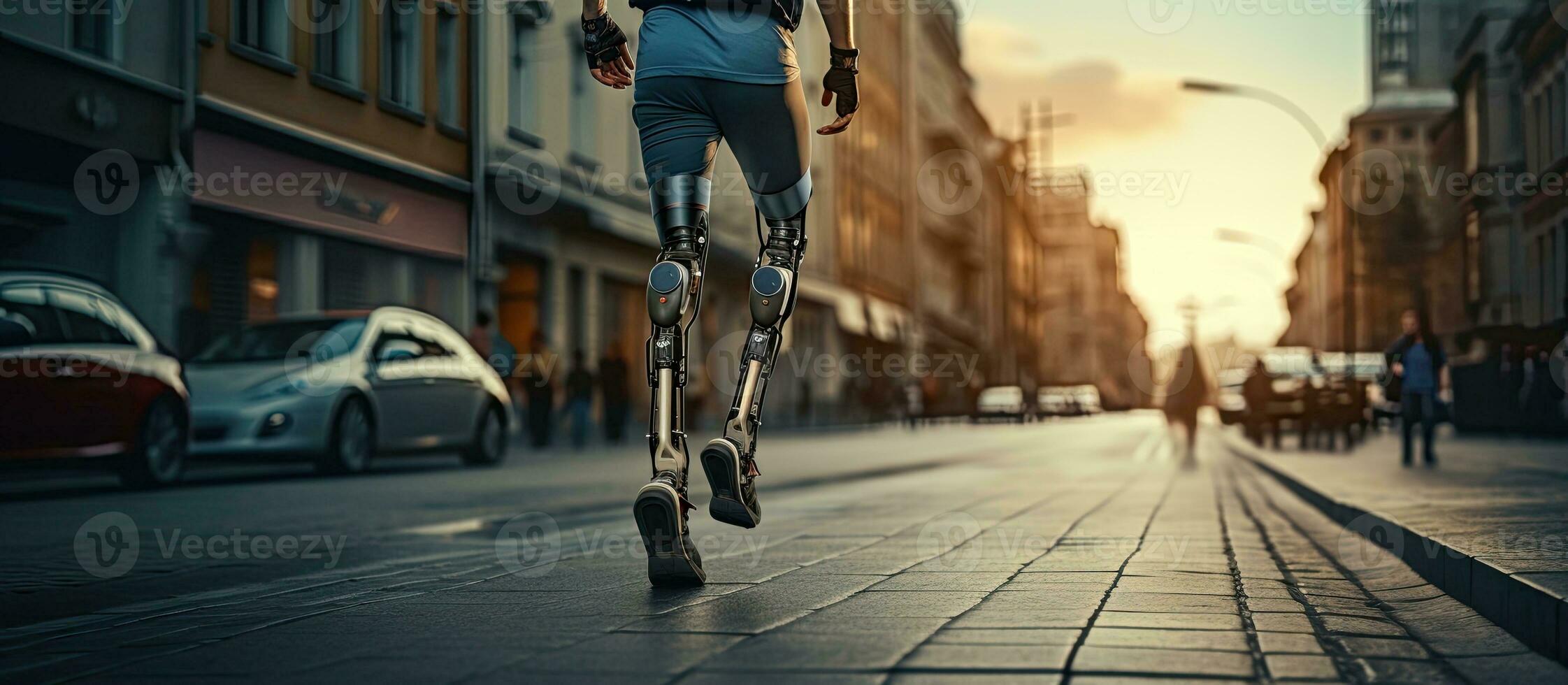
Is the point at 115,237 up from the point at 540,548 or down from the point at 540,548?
up

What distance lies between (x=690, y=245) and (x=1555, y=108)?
656 centimetres

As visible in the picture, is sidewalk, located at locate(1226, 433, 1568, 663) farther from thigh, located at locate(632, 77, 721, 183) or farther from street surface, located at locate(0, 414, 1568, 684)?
thigh, located at locate(632, 77, 721, 183)

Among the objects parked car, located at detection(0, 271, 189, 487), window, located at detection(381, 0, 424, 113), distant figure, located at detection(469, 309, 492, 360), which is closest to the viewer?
parked car, located at detection(0, 271, 189, 487)

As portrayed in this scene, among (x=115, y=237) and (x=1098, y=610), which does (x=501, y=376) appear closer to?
(x=115, y=237)

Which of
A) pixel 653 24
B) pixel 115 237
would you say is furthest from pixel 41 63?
pixel 653 24

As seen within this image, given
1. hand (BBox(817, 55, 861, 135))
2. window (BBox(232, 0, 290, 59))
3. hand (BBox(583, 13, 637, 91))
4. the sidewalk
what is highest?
window (BBox(232, 0, 290, 59))

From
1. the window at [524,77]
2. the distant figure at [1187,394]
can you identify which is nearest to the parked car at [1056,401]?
the distant figure at [1187,394]

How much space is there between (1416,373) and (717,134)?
14280 mm

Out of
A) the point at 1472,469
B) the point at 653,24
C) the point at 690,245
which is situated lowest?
the point at 1472,469

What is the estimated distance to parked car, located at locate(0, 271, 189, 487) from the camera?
34.7 feet

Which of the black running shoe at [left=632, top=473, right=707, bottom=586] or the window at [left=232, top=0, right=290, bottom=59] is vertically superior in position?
the window at [left=232, top=0, right=290, bottom=59]

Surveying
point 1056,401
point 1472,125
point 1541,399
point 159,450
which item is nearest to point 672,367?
point 159,450

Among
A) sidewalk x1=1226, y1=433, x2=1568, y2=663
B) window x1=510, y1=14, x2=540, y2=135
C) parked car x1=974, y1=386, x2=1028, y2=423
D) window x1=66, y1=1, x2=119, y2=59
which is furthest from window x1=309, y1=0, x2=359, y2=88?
parked car x1=974, y1=386, x2=1028, y2=423

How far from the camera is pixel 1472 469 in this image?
44.9ft
